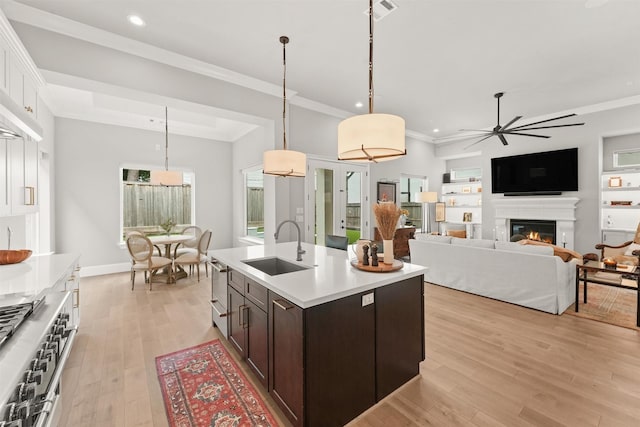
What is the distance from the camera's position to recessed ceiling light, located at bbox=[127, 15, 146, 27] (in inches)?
112

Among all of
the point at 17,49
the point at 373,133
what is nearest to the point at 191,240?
the point at 17,49

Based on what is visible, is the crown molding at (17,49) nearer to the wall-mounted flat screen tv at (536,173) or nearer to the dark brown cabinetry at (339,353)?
the dark brown cabinetry at (339,353)

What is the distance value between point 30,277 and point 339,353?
7.12ft

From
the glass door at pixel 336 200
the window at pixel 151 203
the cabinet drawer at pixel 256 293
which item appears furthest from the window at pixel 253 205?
the cabinet drawer at pixel 256 293

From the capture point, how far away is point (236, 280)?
2.41 m

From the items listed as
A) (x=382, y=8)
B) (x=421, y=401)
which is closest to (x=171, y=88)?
(x=382, y=8)

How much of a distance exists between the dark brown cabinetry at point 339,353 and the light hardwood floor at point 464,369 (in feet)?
0.57

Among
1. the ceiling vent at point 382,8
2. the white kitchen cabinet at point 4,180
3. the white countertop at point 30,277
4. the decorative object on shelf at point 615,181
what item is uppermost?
the ceiling vent at point 382,8

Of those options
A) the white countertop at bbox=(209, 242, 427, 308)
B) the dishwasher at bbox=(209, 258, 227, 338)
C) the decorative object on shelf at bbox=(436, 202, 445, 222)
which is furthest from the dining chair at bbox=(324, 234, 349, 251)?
the decorative object on shelf at bbox=(436, 202, 445, 222)

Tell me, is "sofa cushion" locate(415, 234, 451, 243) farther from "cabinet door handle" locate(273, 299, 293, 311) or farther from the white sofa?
"cabinet door handle" locate(273, 299, 293, 311)

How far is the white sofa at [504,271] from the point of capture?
11.1ft

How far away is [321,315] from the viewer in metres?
1.61

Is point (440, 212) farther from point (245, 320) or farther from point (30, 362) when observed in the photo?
point (30, 362)

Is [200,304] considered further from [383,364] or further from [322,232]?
[383,364]
